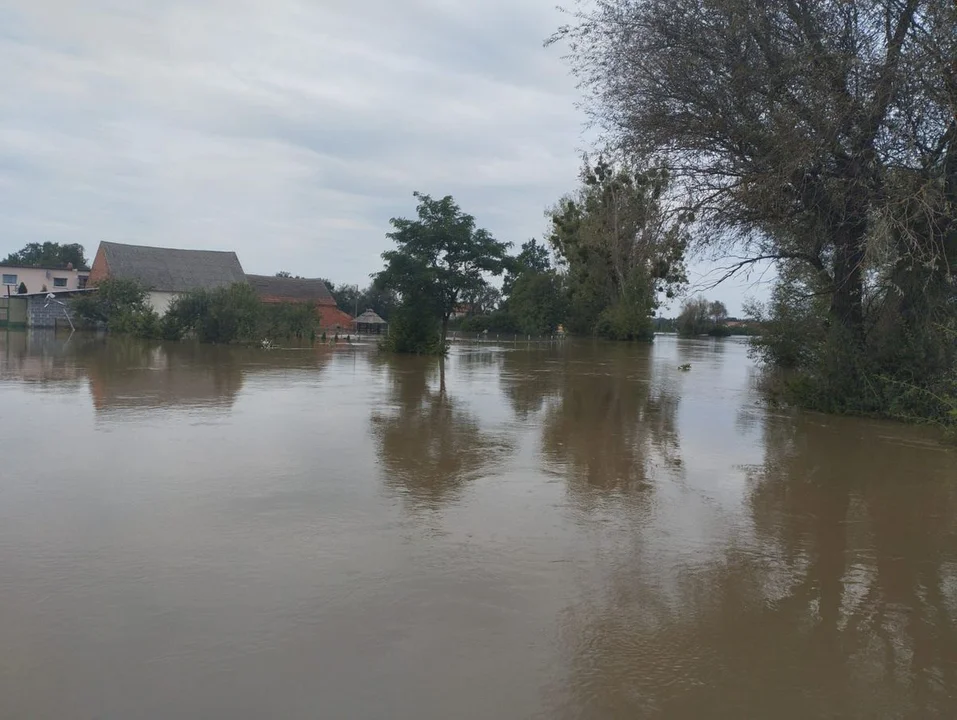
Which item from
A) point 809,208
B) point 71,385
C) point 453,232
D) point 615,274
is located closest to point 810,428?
point 809,208

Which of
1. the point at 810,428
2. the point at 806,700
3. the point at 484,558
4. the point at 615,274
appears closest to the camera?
the point at 806,700

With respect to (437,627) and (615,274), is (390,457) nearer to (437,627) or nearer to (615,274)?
(437,627)

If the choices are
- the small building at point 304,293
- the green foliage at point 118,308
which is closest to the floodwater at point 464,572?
the green foliage at point 118,308

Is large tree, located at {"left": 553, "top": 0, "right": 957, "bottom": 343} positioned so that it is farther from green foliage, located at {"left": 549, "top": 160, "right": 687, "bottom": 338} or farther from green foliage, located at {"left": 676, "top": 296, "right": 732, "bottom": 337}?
green foliage, located at {"left": 676, "top": 296, "right": 732, "bottom": 337}

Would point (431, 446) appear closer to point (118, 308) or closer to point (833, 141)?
point (833, 141)

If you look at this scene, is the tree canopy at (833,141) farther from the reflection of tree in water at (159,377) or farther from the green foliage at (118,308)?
the green foliage at (118,308)

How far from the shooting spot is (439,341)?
32531 millimetres

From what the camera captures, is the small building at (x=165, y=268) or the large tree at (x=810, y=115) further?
the small building at (x=165, y=268)

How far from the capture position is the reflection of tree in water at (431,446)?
7871mm

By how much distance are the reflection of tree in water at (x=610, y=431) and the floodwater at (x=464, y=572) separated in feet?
0.28

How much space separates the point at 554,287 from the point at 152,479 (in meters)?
58.5

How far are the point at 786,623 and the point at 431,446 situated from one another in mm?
5992

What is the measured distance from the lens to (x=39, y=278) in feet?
203

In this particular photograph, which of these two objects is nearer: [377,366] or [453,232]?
[377,366]
